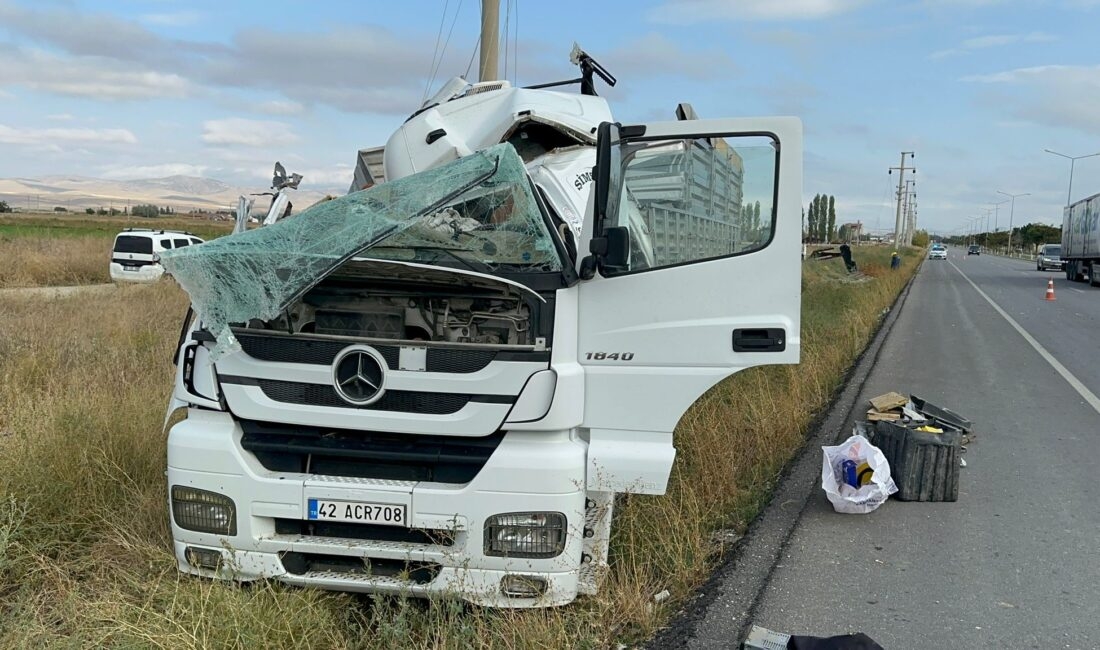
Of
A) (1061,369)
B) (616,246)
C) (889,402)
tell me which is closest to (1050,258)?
(1061,369)

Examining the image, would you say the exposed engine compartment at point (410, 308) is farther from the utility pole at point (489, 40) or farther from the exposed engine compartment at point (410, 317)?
the utility pole at point (489, 40)

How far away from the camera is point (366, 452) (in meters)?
3.43

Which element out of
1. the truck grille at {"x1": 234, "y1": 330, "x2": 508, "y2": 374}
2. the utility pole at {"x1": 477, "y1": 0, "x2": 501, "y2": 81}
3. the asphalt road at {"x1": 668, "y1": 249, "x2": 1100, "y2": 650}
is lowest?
the asphalt road at {"x1": 668, "y1": 249, "x2": 1100, "y2": 650}

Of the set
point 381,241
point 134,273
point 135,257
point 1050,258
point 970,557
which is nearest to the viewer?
point 381,241

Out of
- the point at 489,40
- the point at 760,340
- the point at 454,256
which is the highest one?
the point at 489,40

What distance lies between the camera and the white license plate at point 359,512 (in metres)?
3.35

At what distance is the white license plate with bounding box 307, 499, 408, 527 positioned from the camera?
3.35 m

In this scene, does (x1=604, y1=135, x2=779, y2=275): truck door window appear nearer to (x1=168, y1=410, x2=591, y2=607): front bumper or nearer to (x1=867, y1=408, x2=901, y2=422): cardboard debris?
(x1=168, y1=410, x2=591, y2=607): front bumper

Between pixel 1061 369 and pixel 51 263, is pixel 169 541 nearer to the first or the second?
pixel 1061 369

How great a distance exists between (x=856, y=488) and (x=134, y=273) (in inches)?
799

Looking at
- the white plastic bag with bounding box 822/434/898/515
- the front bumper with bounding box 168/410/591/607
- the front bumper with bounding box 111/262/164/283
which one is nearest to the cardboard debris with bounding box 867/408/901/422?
the white plastic bag with bounding box 822/434/898/515

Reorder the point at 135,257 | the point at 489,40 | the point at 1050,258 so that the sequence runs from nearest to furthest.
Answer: the point at 489,40 → the point at 135,257 → the point at 1050,258

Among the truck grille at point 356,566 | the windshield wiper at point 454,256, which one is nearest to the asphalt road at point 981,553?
the truck grille at point 356,566

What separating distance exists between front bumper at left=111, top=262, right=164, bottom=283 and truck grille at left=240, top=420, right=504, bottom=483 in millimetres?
19055
